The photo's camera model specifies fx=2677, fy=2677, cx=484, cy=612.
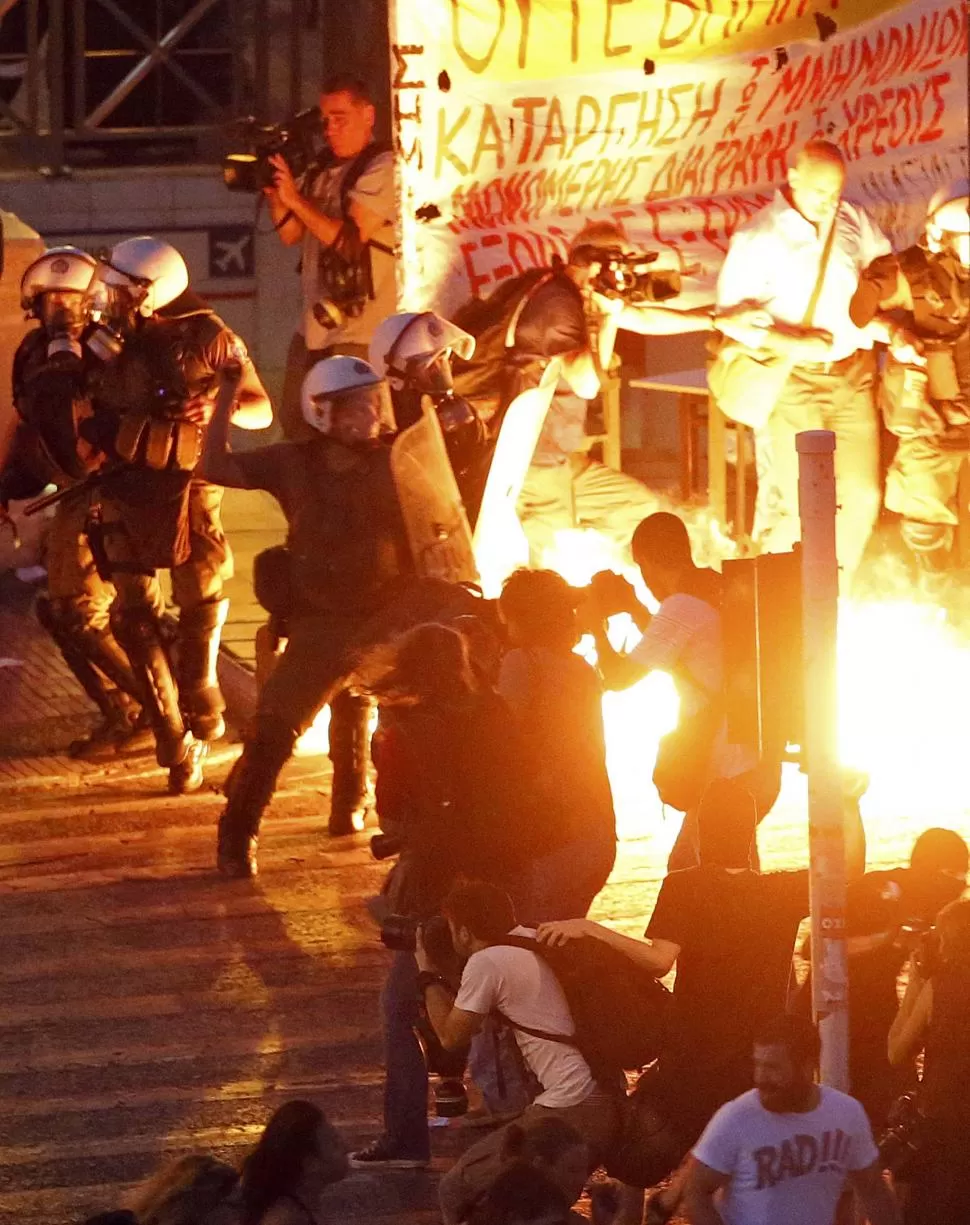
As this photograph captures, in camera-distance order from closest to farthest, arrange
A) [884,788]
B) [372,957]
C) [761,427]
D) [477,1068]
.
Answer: [477,1068]
[372,957]
[884,788]
[761,427]

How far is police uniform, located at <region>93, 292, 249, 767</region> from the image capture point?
11094 millimetres

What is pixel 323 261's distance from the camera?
43.3ft

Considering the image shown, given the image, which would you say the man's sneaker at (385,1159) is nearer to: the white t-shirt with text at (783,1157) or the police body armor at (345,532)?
the white t-shirt with text at (783,1157)

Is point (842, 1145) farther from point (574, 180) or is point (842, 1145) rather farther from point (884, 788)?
point (574, 180)

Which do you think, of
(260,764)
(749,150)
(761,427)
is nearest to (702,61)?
(749,150)

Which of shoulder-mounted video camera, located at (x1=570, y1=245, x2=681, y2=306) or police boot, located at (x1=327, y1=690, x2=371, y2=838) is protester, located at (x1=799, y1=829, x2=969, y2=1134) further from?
shoulder-mounted video camera, located at (x1=570, y1=245, x2=681, y2=306)

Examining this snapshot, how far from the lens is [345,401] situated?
31.9 ft

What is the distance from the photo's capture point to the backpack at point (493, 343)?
1141 cm

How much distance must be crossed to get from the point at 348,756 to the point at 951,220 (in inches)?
144

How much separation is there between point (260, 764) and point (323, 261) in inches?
155

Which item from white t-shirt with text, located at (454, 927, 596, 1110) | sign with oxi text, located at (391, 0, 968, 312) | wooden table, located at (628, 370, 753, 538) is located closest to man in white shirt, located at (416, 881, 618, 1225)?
white t-shirt with text, located at (454, 927, 596, 1110)

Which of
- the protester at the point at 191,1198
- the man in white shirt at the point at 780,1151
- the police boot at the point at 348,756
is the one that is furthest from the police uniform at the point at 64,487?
the protester at the point at 191,1198

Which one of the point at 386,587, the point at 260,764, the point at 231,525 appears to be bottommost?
the point at 231,525

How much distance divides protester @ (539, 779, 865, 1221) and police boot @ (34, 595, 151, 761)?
5.65 meters
